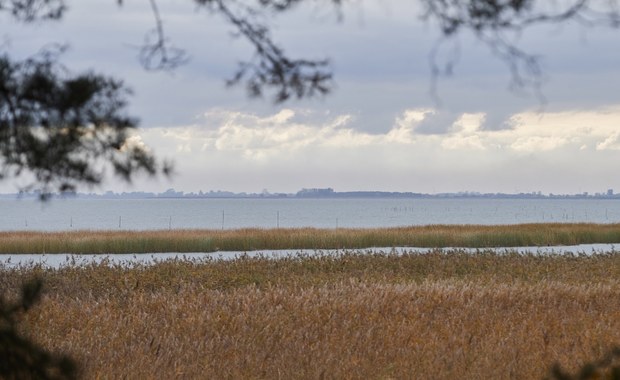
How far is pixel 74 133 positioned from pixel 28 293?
150cm

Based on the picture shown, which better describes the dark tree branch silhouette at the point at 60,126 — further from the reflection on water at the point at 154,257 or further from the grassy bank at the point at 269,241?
the grassy bank at the point at 269,241

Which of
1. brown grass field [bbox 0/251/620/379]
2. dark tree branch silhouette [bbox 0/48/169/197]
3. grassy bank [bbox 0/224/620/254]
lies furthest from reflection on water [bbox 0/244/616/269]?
dark tree branch silhouette [bbox 0/48/169/197]

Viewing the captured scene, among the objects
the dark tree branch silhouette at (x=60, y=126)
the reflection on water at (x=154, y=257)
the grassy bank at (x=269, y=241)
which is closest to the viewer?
the dark tree branch silhouette at (x=60, y=126)

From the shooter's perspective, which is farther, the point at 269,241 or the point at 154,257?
the point at 269,241

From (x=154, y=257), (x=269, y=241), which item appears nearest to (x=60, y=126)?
(x=154, y=257)

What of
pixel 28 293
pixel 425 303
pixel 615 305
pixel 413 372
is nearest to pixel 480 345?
pixel 413 372

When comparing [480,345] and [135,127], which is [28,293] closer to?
[135,127]

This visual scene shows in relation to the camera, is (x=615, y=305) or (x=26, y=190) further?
(x=615, y=305)

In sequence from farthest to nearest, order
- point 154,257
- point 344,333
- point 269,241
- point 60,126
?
point 269,241 < point 154,257 < point 344,333 < point 60,126

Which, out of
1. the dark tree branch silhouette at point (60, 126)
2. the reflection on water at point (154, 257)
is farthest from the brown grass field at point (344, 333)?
the reflection on water at point (154, 257)

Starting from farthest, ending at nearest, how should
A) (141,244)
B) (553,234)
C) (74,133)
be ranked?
1. (553,234)
2. (141,244)
3. (74,133)

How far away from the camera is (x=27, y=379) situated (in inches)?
138

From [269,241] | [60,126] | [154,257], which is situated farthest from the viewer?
[269,241]

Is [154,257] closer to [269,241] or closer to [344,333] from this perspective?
[269,241]
